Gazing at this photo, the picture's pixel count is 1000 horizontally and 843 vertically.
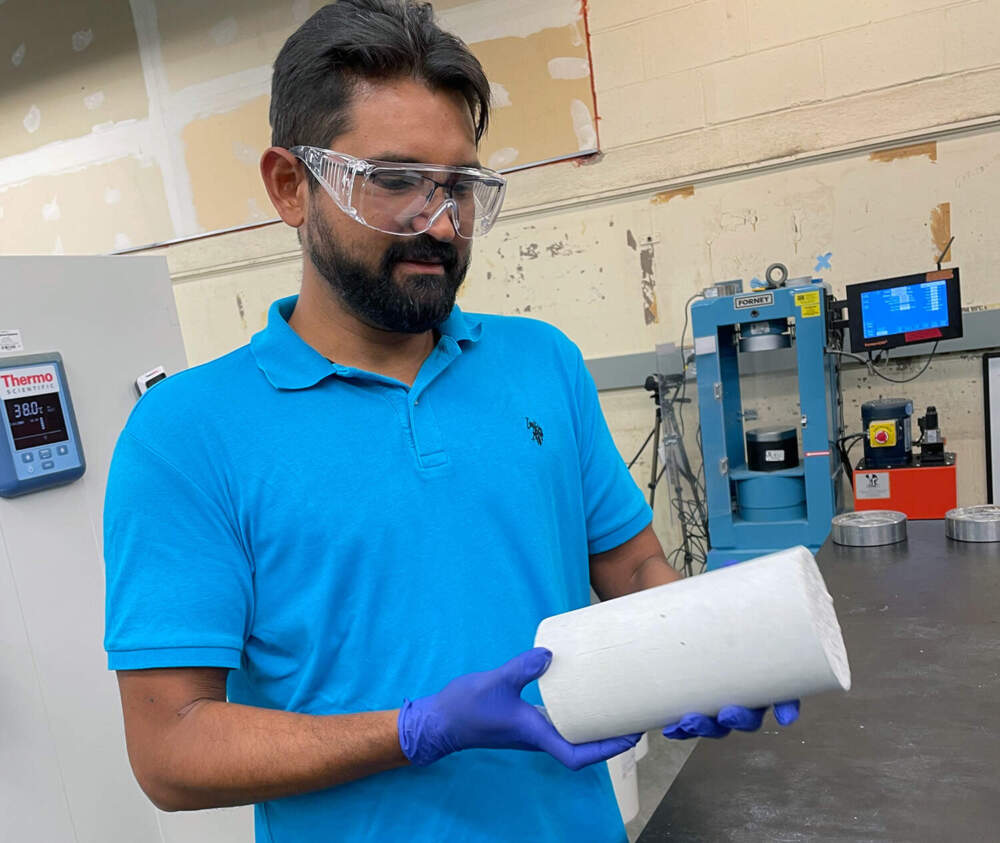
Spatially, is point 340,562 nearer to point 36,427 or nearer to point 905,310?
point 36,427

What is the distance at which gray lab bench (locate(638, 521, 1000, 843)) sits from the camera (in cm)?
81

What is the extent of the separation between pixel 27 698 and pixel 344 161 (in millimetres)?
1423

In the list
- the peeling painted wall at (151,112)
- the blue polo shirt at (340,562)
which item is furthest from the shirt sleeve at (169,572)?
the peeling painted wall at (151,112)

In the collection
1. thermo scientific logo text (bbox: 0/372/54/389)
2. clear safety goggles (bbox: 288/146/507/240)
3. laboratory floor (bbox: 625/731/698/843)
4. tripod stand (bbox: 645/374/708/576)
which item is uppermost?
clear safety goggles (bbox: 288/146/507/240)

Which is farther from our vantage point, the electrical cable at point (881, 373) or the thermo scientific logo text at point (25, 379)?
the electrical cable at point (881, 373)

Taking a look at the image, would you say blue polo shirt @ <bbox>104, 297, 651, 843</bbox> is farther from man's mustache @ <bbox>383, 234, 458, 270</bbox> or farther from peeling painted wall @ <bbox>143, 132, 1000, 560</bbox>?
peeling painted wall @ <bbox>143, 132, 1000, 560</bbox>

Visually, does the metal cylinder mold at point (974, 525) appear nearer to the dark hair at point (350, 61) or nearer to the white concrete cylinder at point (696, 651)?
the white concrete cylinder at point (696, 651)

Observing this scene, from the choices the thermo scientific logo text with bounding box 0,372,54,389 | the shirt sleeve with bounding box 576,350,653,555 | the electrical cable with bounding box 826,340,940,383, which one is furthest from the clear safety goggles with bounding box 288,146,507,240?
the electrical cable with bounding box 826,340,940,383

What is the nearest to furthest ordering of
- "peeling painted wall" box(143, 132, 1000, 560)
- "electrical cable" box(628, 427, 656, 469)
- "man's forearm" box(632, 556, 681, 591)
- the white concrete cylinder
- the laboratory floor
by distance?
1. the white concrete cylinder
2. "man's forearm" box(632, 556, 681, 591)
3. the laboratory floor
4. "peeling painted wall" box(143, 132, 1000, 560)
5. "electrical cable" box(628, 427, 656, 469)

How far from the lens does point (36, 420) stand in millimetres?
1754

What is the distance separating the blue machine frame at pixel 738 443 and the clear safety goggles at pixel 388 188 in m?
1.72

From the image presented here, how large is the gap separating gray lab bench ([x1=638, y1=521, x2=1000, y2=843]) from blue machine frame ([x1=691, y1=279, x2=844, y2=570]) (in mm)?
1173

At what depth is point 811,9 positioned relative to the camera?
276cm

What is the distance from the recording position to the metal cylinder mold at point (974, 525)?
154cm
